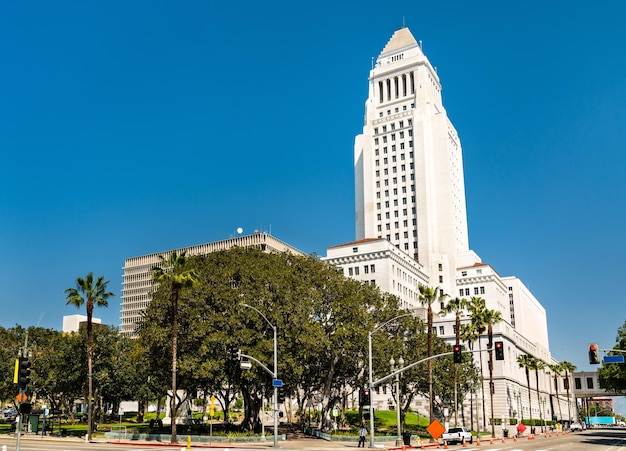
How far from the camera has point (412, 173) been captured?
145750 mm

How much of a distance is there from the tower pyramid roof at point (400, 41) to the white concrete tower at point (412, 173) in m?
4.76

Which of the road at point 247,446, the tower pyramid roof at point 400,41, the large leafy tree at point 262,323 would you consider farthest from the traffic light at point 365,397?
the tower pyramid roof at point 400,41

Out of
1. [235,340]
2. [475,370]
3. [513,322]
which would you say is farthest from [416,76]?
[235,340]

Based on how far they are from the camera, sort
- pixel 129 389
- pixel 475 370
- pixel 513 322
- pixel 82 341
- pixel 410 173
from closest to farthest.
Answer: pixel 82 341, pixel 129 389, pixel 475 370, pixel 410 173, pixel 513 322

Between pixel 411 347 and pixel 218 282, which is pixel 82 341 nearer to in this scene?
pixel 218 282

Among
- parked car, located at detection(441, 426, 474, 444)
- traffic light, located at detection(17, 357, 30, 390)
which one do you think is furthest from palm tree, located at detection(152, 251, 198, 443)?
parked car, located at detection(441, 426, 474, 444)

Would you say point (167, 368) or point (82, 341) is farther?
point (82, 341)

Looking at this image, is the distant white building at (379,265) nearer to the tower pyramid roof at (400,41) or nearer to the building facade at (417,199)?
the building facade at (417,199)

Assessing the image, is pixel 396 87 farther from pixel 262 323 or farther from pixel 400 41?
pixel 262 323

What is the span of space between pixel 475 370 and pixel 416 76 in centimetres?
8710

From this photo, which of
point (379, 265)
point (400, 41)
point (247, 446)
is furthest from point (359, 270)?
point (247, 446)

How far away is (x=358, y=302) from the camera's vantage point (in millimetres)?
61156

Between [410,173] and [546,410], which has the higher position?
[410,173]

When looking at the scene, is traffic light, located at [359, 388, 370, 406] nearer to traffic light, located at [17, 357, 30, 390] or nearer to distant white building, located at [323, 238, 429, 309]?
traffic light, located at [17, 357, 30, 390]
